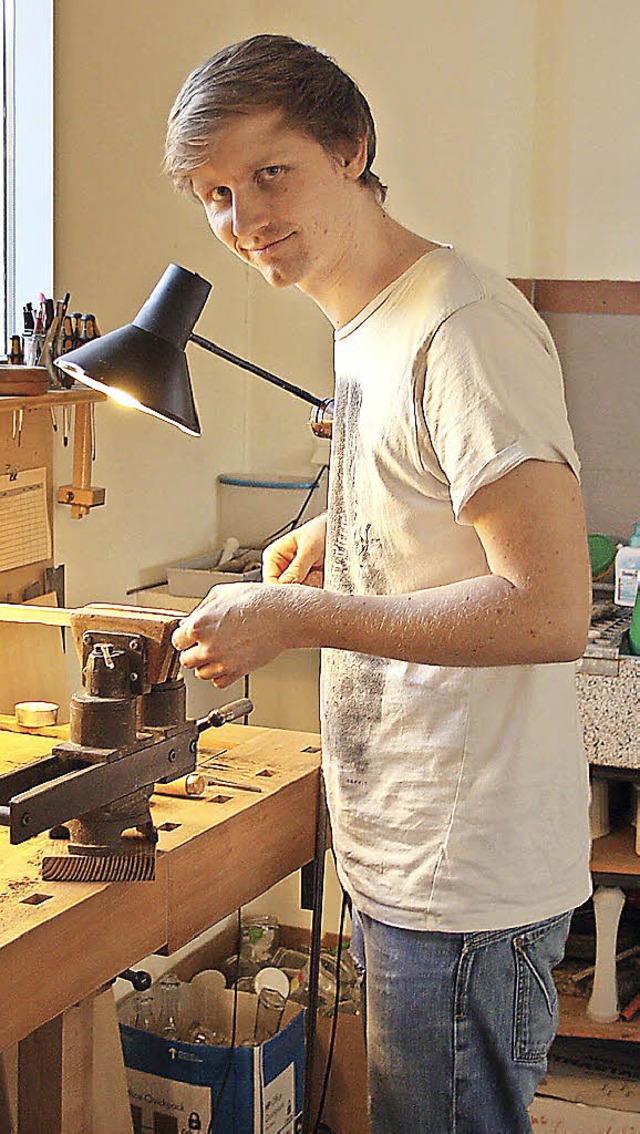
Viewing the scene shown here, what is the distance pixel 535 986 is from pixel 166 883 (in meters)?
0.46

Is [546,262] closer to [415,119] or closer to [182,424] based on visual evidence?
[415,119]

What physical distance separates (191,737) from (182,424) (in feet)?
1.26

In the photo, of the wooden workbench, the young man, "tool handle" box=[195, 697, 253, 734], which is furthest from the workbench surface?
the young man

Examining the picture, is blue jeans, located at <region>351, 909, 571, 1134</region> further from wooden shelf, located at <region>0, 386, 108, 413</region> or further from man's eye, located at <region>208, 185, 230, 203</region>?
wooden shelf, located at <region>0, 386, 108, 413</region>

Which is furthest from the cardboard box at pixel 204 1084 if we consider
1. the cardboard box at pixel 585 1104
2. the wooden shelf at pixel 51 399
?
the wooden shelf at pixel 51 399

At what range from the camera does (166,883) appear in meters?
1.64

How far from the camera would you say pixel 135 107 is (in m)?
2.69

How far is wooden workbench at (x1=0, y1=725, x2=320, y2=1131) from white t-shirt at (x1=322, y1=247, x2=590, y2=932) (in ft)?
0.92

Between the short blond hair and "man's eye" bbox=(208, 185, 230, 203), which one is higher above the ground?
the short blond hair

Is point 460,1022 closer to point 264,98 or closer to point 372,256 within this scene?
point 372,256

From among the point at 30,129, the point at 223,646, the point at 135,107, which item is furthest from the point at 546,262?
the point at 223,646

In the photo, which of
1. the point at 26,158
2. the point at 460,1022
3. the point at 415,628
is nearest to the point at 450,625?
the point at 415,628

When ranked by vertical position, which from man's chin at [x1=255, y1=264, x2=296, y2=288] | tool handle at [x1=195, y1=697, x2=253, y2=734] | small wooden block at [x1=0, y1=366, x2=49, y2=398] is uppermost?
man's chin at [x1=255, y1=264, x2=296, y2=288]

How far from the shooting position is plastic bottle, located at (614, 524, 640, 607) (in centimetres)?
290
